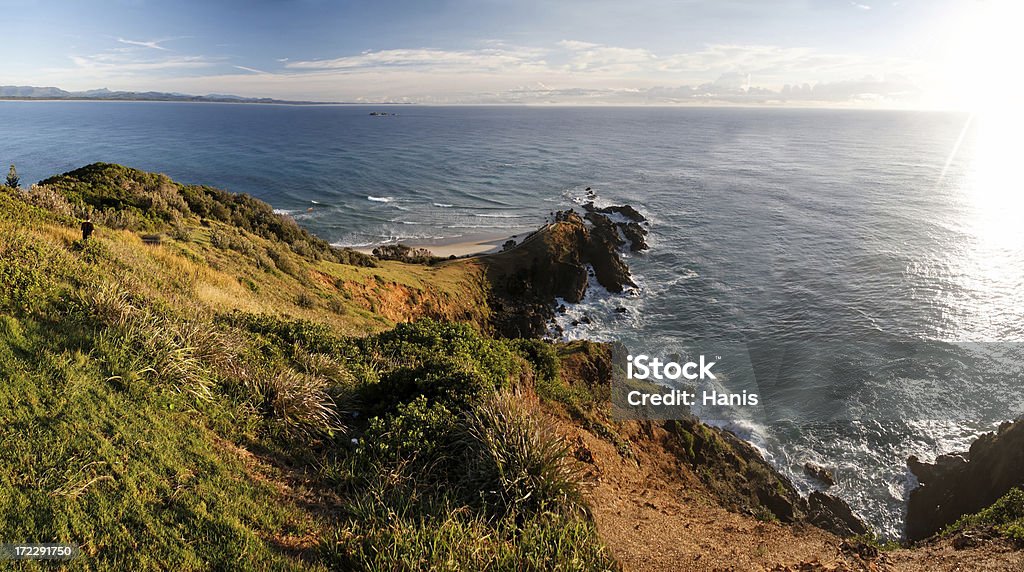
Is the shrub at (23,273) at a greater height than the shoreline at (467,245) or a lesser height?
greater

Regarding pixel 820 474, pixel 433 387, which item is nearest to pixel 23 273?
pixel 433 387

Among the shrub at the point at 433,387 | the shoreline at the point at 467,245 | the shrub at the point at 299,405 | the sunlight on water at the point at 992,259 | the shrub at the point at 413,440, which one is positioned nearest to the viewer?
the shrub at the point at 413,440

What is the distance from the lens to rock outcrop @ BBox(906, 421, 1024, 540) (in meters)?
16.5

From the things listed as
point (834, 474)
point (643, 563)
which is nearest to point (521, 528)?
point (643, 563)

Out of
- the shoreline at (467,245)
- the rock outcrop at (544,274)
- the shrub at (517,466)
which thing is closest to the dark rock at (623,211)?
the rock outcrop at (544,274)

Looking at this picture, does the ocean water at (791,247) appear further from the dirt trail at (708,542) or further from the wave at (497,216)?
the dirt trail at (708,542)

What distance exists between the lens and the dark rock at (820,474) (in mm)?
19594

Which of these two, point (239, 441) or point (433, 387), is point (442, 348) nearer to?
point (433, 387)

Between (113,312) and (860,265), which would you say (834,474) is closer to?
(113,312)

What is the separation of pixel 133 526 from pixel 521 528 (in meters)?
4.34

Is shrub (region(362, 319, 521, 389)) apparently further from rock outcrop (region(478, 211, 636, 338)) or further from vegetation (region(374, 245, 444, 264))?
vegetation (region(374, 245, 444, 264))

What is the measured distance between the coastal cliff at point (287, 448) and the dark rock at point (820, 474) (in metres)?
8.51

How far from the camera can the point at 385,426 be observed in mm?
7340

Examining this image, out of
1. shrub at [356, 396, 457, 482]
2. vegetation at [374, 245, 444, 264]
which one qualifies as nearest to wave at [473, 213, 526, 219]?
vegetation at [374, 245, 444, 264]
